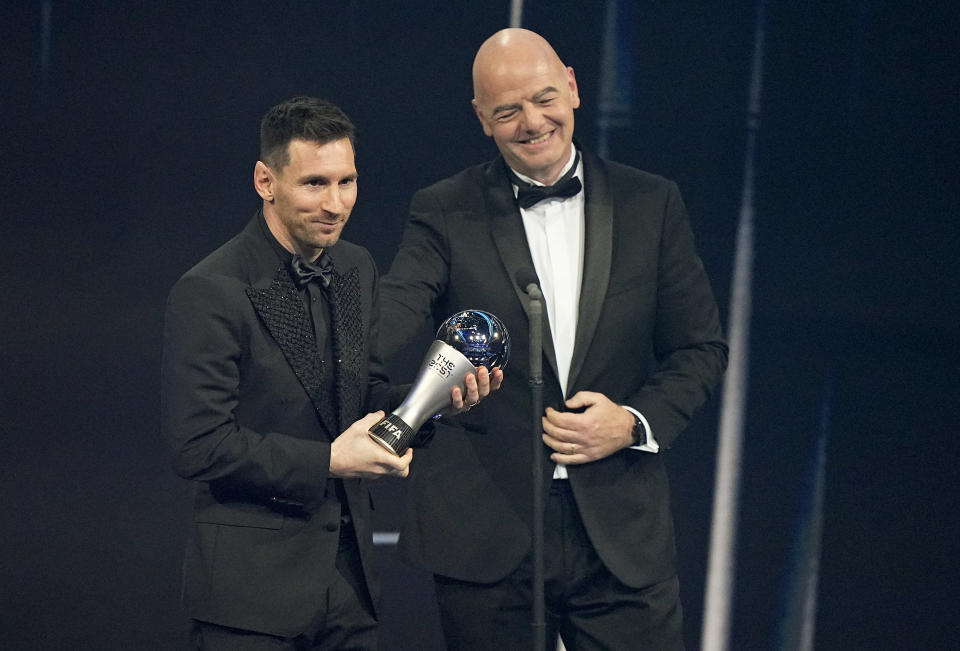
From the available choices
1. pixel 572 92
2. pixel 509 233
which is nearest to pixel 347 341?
pixel 509 233

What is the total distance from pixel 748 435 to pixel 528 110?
1622mm

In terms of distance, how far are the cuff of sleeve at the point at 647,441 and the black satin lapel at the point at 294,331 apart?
0.60m

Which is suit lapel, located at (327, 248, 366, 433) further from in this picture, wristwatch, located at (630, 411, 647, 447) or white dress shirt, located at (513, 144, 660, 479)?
wristwatch, located at (630, 411, 647, 447)

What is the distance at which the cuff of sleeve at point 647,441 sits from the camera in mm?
2316

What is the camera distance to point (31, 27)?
323 centimetres

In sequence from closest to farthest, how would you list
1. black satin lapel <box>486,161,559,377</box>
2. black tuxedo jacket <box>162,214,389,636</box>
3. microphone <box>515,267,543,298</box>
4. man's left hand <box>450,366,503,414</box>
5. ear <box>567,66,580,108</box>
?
black tuxedo jacket <box>162,214,389,636</box> → man's left hand <box>450,366,503,414</box> → microphone <box>515,267,543,298</box> → black satin lapel <box>486,161,559,377</box> → ear <box>567,66,580,108</box>

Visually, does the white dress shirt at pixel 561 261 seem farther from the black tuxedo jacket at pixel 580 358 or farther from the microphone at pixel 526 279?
the microphone at pixel 526 279

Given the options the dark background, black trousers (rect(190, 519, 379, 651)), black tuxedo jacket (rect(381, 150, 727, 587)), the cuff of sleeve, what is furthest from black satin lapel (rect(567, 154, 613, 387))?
the dark background

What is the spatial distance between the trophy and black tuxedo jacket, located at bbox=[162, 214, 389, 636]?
0.48 feet

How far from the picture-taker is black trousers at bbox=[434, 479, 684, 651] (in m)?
2.32

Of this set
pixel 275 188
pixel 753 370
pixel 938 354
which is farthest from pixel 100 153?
pixel 938 354

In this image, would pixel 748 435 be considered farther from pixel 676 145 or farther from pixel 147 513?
pixel 147 513

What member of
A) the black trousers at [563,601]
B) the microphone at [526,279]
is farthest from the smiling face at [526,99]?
the black trousers at [563,601]

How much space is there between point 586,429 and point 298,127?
0.76 meters
